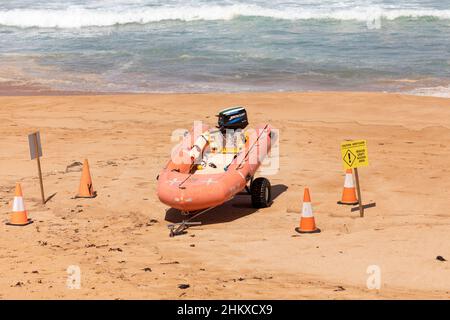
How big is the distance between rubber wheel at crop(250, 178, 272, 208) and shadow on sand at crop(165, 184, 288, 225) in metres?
0.12

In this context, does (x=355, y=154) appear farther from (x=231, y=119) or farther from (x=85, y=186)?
(x=85, y=186)

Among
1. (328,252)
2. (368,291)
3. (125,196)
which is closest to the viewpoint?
(368,291)

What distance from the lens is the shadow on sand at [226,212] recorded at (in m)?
14.1

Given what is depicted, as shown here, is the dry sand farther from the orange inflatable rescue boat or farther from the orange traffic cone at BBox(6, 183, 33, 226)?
the orange inflatable rescue boat

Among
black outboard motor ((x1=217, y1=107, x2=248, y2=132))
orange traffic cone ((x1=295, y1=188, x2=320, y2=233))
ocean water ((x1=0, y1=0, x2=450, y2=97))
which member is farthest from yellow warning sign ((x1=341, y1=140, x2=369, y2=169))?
ocean water ((x1=0, y1=0, x2=450, y2=97))

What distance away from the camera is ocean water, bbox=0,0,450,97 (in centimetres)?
2830

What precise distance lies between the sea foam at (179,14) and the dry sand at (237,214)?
18.4m

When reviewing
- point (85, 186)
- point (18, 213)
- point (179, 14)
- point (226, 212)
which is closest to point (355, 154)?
point (226, 212)

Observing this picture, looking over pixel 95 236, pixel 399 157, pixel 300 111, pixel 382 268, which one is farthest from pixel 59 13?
pixel 382 268

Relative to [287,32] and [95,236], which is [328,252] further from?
[287,32]

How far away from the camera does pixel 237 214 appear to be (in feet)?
47.0

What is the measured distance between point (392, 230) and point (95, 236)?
396 cm

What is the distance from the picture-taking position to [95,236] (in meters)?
13.0

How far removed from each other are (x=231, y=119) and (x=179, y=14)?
93.9 ft
